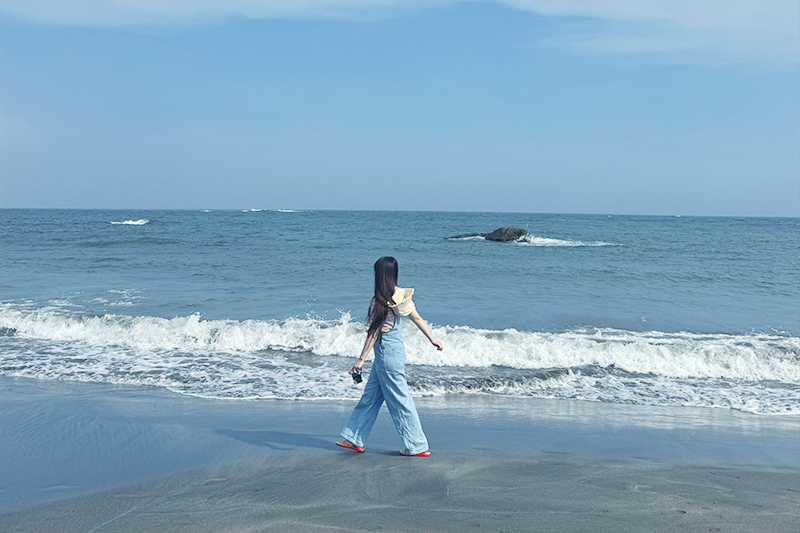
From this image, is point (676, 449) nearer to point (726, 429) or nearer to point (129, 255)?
point (726, 429)

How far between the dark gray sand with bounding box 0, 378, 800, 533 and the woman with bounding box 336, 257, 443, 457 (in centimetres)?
23

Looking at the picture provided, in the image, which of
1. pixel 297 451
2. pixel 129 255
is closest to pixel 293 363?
pixel 297 451

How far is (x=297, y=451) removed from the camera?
546 cm

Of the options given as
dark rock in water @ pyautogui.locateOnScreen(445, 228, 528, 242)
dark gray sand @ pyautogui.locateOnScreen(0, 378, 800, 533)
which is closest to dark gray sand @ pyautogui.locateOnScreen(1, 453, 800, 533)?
dark gray sand @ pyautogui.locateOnScreen(0, 378, 800, 533)

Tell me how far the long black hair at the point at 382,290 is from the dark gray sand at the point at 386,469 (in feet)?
4.23

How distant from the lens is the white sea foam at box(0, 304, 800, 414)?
794cm

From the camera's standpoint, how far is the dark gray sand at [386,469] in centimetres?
414

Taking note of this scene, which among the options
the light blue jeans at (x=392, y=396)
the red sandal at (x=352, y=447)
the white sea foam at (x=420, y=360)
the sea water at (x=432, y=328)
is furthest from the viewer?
the sea water at (x=432, y=328)

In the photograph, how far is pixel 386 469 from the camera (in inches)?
198

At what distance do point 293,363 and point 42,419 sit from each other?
375 centimetres

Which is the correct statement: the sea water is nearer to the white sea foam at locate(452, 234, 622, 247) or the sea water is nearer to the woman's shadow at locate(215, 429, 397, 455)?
the woman's shadow at locate(215, 429, 397, 455)

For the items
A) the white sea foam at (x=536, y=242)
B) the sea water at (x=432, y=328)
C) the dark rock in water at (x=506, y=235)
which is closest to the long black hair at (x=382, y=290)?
the sea water at (x=432, y=328)

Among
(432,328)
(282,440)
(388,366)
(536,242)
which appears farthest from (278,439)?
(536,242)

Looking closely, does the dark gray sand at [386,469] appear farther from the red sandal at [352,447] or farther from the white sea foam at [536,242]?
the white sea foam at [536,242]
